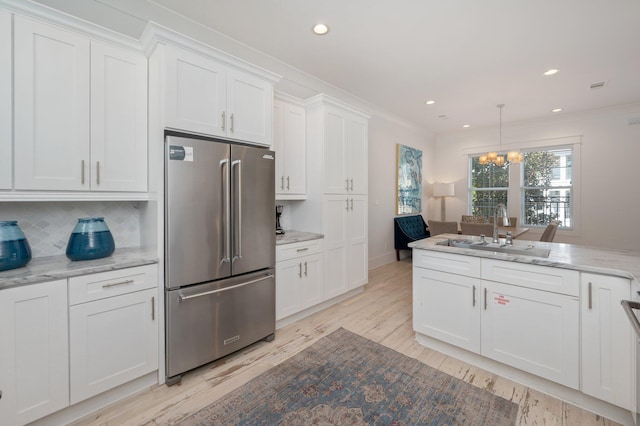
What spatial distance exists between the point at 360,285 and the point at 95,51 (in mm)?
3516

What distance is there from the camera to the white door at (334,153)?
10.6 feet

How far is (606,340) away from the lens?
164 cm

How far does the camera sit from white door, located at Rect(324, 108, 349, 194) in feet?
10.6

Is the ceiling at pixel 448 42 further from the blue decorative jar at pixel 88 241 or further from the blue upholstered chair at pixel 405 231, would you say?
the blue upholstered chair at pixel 405 231

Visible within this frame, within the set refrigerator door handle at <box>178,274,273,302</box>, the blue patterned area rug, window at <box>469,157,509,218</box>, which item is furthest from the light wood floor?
window at <box>469,157,509,218</box>

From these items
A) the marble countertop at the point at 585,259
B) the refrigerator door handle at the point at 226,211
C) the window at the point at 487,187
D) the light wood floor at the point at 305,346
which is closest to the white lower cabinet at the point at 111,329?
the light wood floor at the point at 305,346

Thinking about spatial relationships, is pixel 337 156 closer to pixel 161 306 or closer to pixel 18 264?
pixel 161 306

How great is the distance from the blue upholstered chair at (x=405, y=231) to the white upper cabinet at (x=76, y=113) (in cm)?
458

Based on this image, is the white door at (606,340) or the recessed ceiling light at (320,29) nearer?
the white door at (606,340)

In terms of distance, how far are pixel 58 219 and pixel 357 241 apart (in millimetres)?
2968

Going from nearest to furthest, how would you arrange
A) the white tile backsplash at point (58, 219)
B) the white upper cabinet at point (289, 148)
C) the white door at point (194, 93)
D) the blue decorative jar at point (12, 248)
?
the blue decorative jar at point (12, 248), the white tile backsplash at point (58, 219), the white door at point (194, 93), the white upper cabinet at point (289, 148)

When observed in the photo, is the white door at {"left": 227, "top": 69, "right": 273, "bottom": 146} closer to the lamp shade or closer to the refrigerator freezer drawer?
the refrigerator freezer drawer

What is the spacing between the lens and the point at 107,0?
2209 mm

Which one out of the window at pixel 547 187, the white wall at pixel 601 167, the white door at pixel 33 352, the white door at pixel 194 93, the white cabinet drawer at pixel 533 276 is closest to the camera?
the white door at pixel 33 352
